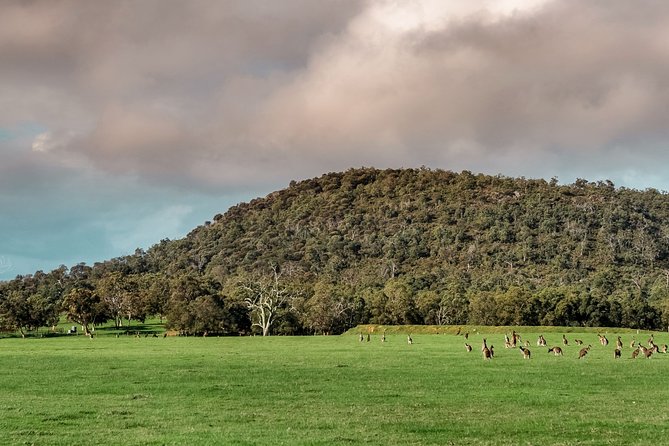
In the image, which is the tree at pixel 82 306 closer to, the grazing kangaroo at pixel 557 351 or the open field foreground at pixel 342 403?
the open field foreground at pixel 342 403

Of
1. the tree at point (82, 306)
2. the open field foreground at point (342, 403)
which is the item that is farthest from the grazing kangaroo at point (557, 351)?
the tree at point (82, 306)

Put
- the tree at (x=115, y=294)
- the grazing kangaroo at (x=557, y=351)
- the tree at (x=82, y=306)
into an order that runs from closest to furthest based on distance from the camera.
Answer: the grazing kangaroo at (x=557, y=351)
the tree at (x=82, y=306)
the tree at (x=115, y=294)

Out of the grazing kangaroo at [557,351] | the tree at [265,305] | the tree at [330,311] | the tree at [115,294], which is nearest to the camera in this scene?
the grazing kangaroo at [557,351]

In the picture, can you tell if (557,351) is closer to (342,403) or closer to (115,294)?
(342,403)

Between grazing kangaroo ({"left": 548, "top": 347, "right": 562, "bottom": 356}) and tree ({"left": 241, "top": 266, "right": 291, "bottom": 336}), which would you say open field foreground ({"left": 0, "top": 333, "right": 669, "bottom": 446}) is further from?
tree ({"left": 241, "top": 266, "right": 291, "bottom": 336})

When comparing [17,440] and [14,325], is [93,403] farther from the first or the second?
[14,325]

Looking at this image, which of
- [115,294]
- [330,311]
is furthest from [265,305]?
[115,294]

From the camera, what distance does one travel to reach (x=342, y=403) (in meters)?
27.2

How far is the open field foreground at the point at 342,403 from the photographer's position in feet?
65.9

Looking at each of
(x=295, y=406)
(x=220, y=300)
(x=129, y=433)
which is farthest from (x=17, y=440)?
(x=220, y=300)

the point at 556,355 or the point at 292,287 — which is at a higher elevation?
the point at 292,287

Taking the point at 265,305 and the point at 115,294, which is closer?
the point at 265,305

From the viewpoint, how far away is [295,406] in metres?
26.6

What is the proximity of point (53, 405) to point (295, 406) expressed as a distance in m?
9.50
